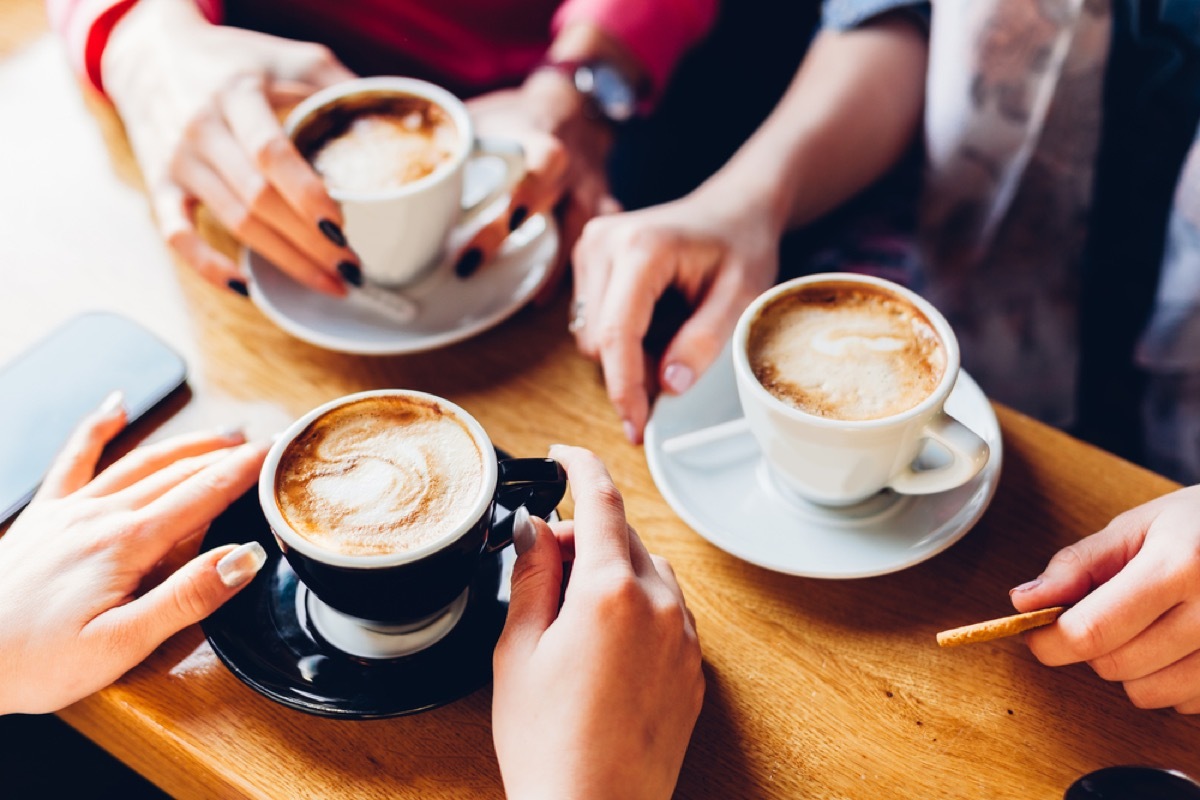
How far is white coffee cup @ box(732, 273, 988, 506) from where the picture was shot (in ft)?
2.39

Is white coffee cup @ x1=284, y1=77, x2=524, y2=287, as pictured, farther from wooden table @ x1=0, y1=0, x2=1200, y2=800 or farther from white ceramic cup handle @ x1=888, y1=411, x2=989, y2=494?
white ceramic cup handle @ x1=888, y1=411, x2=989, y2=494

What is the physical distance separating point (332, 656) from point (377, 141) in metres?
0.56

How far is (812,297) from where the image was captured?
0.84 meters

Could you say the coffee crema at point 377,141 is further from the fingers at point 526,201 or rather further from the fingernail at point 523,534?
the fingernail at point 523,534

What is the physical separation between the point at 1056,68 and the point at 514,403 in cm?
71

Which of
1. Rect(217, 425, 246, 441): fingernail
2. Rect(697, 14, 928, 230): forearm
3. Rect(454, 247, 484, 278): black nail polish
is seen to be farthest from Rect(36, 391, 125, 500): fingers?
Rect(697, 14, 928, 230): forearm

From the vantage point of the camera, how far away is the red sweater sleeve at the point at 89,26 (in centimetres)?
116

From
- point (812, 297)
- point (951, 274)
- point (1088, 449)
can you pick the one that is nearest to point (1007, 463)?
point (1088, 449)

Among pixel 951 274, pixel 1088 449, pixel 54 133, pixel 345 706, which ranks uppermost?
pixel 54 133

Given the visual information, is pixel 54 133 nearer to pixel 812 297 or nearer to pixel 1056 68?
pixel 812 297

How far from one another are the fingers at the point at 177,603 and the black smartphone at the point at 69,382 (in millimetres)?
215

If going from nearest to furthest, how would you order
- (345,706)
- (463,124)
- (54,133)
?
(345,706) → (463,124) → (54,133)

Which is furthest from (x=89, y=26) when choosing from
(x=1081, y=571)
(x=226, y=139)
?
(x=1081, y=571)

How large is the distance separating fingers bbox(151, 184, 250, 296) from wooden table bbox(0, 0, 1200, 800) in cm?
3
